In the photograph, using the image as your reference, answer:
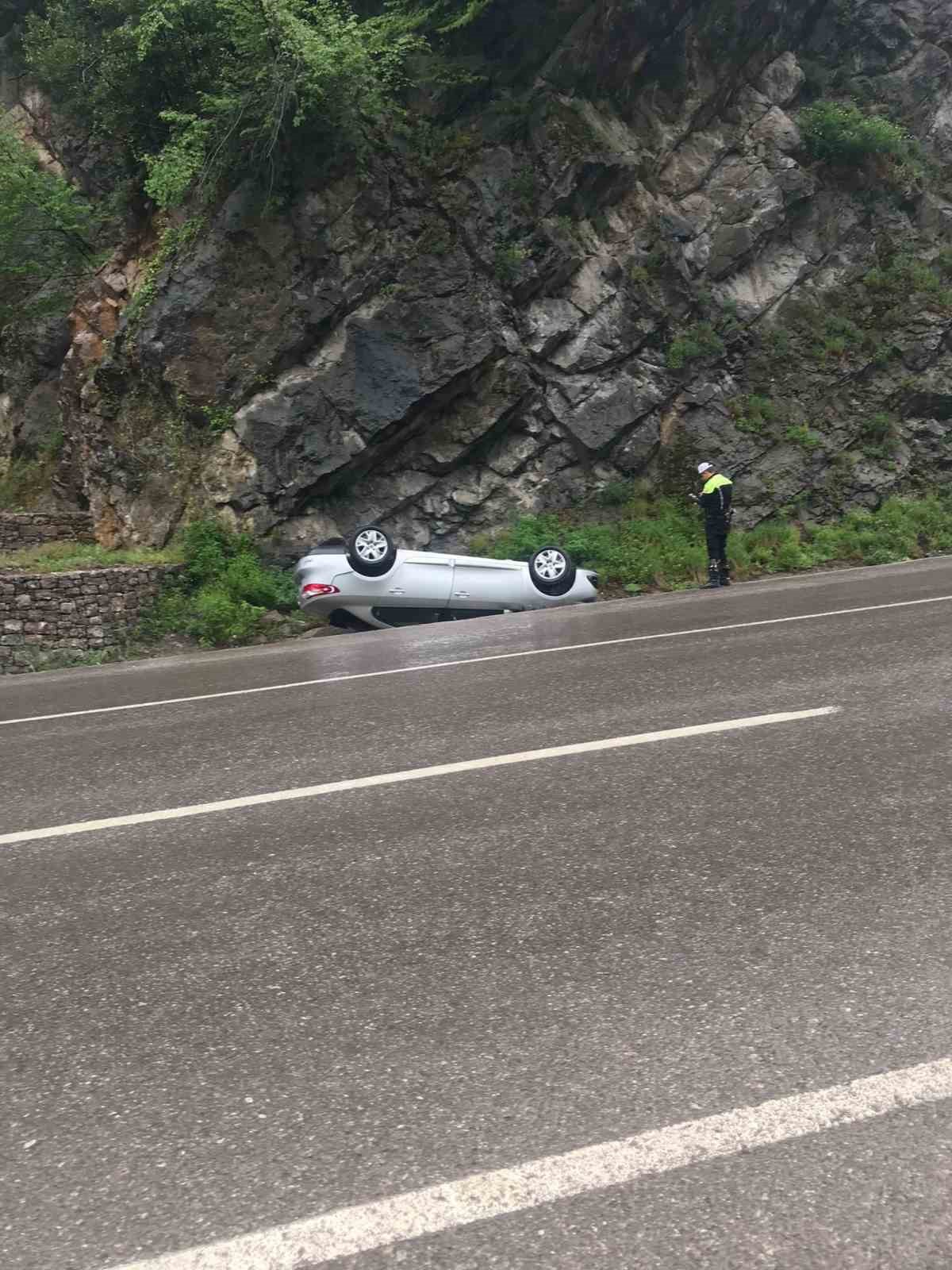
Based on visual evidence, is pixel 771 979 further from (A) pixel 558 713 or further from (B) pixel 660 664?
(B) pixel 660 664

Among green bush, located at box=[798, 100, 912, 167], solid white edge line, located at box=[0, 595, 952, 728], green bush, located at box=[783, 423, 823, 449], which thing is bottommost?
solid white edge line, located at box=[0, 595, 952, 728]

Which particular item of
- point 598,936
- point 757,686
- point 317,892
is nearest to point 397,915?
point 317,892

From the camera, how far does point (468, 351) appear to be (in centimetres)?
1784

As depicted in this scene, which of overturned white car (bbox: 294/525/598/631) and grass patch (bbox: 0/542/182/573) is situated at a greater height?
grass patch (bbox: 0/542/182/573)

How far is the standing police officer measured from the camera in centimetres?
1521

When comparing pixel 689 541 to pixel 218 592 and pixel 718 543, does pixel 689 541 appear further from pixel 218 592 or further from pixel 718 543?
pixel 218 592

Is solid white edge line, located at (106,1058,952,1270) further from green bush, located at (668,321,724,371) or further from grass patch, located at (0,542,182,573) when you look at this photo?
green bush, located at (668,321,724,371)

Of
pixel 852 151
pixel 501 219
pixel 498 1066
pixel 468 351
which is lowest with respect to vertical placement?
pixel 498 1066

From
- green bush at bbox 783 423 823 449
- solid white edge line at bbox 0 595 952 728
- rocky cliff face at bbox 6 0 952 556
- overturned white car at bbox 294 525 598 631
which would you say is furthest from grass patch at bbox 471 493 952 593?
solid white edge line at bbox 0 595 952 728

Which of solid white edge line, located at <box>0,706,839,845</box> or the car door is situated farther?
the car door

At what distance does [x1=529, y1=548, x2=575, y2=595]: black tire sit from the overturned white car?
0.01 m

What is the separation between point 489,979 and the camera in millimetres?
3053

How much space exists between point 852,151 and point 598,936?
22.7 metres

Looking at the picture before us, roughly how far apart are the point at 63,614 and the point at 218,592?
2113 millimetres
